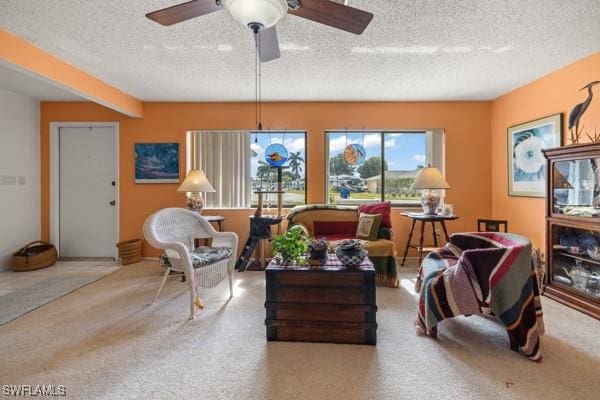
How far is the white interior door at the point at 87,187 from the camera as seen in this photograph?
170 inches

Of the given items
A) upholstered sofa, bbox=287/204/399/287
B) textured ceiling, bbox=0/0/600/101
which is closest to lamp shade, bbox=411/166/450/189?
upholstered sofa, bbox=287/204/399/287

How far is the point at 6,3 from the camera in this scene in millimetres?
1989

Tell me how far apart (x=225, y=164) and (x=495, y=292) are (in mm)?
3667

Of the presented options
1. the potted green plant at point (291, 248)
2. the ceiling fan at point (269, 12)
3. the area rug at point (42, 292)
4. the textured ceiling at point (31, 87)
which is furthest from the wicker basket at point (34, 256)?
the ceiling fan at point (269, 12)

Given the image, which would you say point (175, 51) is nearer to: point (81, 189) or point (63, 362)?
point (63, 362)

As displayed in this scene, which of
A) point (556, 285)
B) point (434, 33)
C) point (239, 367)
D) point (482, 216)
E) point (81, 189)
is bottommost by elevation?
point (239, 367)

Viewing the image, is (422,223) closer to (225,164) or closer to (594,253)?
(594,253)

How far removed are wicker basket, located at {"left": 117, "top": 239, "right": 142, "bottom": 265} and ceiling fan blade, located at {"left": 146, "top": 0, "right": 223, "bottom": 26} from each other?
3363 mm

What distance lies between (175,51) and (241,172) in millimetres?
1978

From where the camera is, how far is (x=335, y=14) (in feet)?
4.99

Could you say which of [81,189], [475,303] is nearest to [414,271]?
[475,303]

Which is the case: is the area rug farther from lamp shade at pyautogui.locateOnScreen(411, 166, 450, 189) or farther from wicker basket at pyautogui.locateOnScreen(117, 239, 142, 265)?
lamp shade at pyautogui.locateOnScreen(411, 166, 450, 189)

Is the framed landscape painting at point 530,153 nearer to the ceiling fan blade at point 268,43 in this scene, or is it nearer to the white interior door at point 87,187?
the ceiling fan blade at point 268,43

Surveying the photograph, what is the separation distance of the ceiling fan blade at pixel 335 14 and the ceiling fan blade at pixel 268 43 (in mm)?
323
